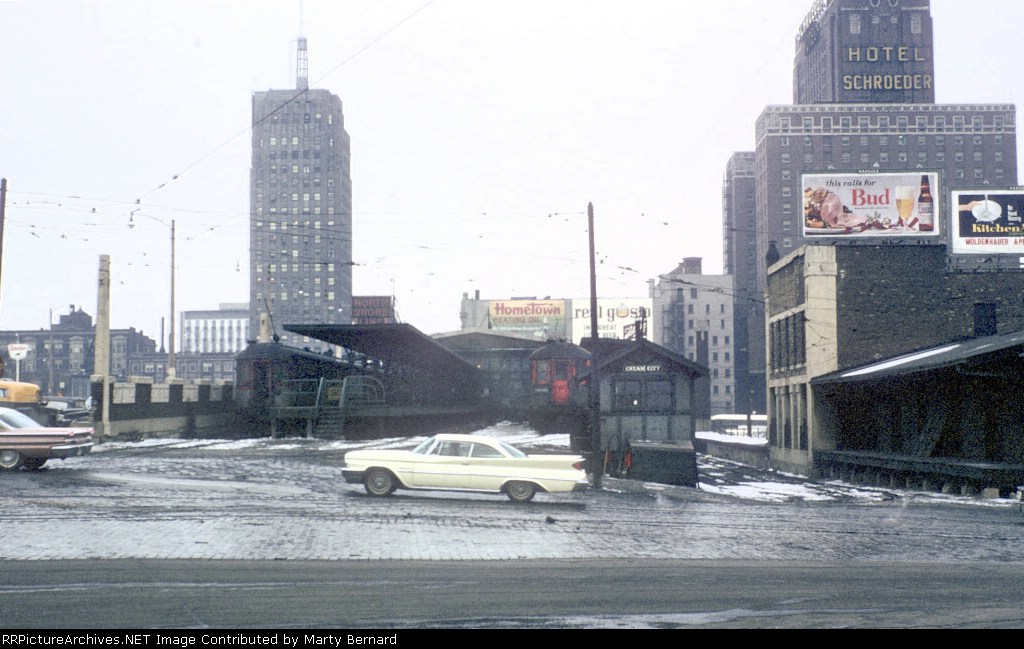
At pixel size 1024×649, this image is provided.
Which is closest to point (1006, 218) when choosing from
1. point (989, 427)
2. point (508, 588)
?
point (989, 427)

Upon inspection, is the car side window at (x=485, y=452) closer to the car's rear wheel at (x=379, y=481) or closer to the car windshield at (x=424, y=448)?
the car windshield at (x=424, y=448)

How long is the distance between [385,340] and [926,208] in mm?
26431

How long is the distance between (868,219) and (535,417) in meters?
23.6

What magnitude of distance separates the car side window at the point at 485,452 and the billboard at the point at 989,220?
33.2 metres

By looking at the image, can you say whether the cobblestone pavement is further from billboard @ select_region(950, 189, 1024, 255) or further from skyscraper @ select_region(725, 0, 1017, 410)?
skyscraper @ select_region(725, 0, 1017, 410)

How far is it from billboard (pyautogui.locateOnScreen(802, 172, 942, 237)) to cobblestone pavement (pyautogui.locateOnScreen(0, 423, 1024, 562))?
21.7m

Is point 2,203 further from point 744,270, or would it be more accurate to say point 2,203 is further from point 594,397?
point 744,270

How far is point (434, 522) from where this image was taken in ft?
54.5

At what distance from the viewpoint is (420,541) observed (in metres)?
14.3

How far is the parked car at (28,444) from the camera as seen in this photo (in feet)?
78.3

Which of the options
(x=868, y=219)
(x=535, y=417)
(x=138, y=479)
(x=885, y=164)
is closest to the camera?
(x=138, y=479)

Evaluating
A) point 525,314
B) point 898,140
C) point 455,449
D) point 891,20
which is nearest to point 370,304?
point 455,449
